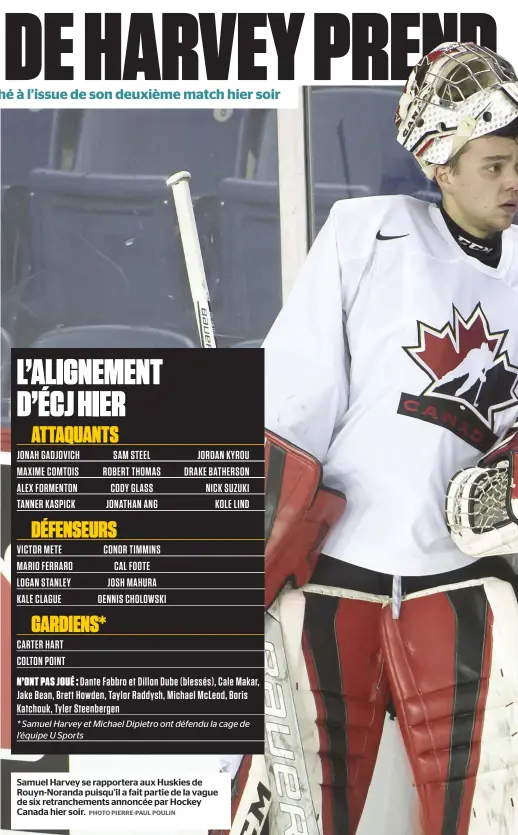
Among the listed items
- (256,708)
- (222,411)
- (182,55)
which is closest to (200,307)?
(222,411)

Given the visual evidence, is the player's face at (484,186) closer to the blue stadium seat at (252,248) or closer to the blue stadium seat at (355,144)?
the blue stadium seat at (355,144)

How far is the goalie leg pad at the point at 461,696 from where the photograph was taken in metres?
1.67

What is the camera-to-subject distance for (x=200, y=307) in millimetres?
1810

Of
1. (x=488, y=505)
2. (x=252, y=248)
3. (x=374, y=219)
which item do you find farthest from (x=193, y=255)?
(x=488, y=505)

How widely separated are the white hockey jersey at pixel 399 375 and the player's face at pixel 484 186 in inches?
1.7

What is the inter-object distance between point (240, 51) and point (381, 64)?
29 centimetres

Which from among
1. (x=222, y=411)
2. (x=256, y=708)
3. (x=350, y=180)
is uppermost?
(x=350, y=180)

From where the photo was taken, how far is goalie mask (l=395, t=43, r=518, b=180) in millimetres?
1683

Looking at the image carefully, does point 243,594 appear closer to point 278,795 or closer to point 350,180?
point 278,795

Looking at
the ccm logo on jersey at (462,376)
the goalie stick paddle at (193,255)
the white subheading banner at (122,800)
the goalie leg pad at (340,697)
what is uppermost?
the goalie stick paddle at (193,255)

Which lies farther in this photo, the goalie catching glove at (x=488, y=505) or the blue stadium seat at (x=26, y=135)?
the blue stadium seat at (x=26, y=135)

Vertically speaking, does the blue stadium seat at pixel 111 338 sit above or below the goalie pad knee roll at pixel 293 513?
above

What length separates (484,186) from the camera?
171cm

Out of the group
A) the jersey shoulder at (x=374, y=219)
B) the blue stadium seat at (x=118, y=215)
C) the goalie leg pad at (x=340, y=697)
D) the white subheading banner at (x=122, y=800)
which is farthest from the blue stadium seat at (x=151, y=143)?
the white subheading banner at (x=122, y=800)
